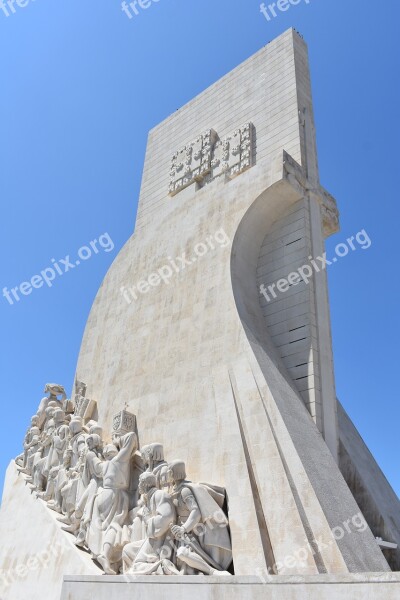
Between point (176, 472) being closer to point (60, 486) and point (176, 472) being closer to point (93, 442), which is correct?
point (93, 442)

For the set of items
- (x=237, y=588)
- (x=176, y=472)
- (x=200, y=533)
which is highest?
(x=176, y=472)

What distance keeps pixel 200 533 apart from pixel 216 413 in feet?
4.71

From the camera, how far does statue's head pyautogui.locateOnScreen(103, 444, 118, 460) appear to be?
24.0 ft

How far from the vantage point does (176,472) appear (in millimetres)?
6086

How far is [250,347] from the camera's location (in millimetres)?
6641

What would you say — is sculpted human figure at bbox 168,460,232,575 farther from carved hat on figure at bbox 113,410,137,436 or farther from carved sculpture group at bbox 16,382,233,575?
carved hat on figure at bbox 113,410,137,436

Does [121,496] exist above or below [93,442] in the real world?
below

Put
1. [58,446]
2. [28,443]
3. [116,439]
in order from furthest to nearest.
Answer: [28,443]
[58,446]
[116,439]

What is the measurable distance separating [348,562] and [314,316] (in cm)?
315

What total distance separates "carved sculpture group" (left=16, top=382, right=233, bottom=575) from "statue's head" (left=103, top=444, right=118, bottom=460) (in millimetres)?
14

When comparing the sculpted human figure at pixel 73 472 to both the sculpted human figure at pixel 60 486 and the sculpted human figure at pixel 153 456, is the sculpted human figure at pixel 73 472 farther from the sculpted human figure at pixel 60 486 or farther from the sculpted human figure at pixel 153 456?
the sculpted human figure at pixel 153 456

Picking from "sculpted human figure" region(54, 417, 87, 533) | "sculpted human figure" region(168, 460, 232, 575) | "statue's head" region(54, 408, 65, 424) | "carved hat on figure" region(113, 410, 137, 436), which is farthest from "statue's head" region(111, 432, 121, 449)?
"statue's head" region(54, 408, 65, 424)

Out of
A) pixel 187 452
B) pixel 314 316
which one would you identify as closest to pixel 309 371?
pixel 314 316

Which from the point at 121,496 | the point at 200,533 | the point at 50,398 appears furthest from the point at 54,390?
the point at 200,533
